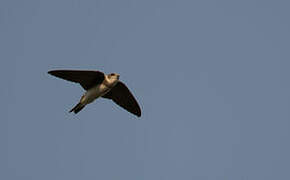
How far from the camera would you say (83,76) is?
92.3ft

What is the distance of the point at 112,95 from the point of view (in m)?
29.6

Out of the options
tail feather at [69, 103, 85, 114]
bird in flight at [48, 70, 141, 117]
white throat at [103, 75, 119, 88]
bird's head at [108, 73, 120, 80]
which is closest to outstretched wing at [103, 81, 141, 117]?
bird in flight at [48, 70, 141, 117]

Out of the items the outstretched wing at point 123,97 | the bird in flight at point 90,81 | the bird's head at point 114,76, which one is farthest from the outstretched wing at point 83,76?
the outstretched wing at point 123,97

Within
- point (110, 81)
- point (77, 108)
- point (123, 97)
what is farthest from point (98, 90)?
point (123, 97)

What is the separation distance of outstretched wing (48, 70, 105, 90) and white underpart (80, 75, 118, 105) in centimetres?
A: 24

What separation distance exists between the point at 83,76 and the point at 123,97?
7.31ft

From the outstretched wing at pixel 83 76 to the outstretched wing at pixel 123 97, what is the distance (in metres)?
1.06

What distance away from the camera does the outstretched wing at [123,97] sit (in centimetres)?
2917

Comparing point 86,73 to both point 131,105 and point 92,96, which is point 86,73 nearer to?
point 92,96

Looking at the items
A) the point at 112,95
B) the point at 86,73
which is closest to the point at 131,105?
the point at 112,95

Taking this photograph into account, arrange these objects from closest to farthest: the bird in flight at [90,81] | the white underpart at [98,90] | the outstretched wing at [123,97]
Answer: the bird in flight at [90,81] < the white underpart at [98,90] < the outstretched wing at [123,97]

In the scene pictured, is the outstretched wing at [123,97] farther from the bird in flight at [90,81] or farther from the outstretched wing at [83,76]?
the outstretched wing at [83,76]

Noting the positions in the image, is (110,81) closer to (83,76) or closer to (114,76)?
(114,76)

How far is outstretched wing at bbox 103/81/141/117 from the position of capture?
2917 cm
